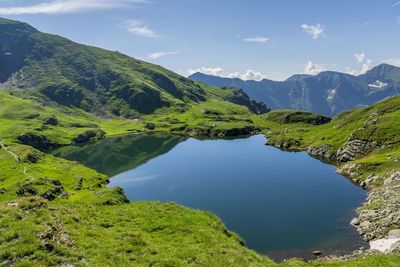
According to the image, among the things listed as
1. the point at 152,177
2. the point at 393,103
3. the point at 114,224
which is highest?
the point at 393,103

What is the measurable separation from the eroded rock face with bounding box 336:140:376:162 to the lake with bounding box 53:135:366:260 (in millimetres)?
8772

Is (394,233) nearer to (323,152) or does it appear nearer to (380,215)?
(380,215)

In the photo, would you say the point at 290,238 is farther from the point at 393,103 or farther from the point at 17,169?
the point at 393,103

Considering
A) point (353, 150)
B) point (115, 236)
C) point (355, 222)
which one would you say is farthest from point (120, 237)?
point (353, 150)

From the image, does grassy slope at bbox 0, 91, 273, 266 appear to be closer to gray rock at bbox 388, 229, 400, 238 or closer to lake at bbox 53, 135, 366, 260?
lake at bbox 53, 135, 366, 260

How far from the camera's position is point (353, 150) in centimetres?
14375

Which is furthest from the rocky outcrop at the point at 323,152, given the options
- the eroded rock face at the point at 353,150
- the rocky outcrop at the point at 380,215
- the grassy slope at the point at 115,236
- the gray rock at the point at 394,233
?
the grassy slope at the point at 115,236

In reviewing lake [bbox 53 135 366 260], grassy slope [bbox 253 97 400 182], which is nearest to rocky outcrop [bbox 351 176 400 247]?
lake [bbox 53 135 366 260]

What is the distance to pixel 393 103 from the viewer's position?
173500 mm

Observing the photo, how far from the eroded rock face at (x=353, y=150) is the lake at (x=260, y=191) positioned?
28.8 feet

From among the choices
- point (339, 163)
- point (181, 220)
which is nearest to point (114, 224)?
point (181, 220)

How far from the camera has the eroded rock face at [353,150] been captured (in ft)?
459

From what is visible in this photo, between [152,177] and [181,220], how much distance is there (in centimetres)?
10633

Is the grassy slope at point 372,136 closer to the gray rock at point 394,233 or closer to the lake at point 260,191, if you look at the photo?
the lake at point 260,191
